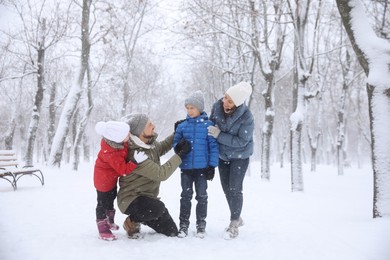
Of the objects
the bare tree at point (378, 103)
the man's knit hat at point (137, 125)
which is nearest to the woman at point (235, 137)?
the man's knit hat at point (137, 125)

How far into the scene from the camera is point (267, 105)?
508 inches

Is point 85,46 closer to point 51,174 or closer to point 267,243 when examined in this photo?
point 51,174

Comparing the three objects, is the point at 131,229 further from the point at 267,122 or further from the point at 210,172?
the point at 267,122

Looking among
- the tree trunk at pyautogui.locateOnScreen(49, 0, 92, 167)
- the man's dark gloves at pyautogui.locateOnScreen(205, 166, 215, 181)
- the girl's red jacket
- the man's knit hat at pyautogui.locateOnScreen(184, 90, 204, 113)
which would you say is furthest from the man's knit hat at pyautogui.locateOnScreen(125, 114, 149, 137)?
the tree trunk at pyautogui.locateOnScreen(49, 0, 92, 167)

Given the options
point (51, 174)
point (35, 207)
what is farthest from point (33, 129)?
point (35, 207)

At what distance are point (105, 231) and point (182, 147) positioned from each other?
4.45 ft

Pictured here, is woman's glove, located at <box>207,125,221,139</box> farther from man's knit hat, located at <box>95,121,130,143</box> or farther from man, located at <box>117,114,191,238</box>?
man's knit hat, located at <box>95,121,130,143</box>

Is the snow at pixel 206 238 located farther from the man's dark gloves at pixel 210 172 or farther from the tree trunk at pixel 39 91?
the tree trunk at pixel 39 91

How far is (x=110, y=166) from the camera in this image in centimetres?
389

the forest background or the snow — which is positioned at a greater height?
the forest background

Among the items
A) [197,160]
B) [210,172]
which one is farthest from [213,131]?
[210,172]

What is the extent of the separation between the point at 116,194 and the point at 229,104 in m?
1.86

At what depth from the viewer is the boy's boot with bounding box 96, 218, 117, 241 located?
3.80 meters

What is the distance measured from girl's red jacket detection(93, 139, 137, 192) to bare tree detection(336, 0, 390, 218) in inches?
150
